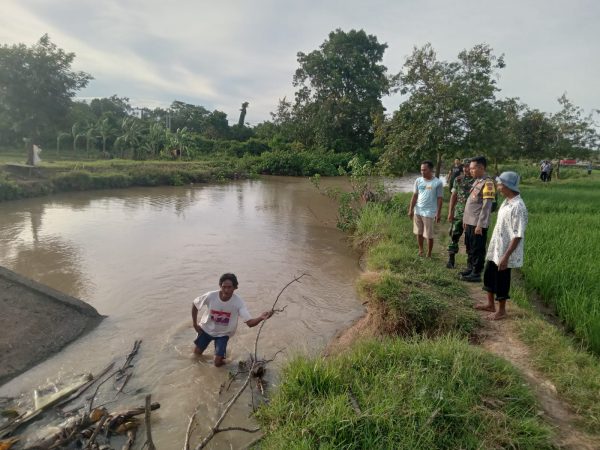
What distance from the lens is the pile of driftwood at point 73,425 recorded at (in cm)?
287

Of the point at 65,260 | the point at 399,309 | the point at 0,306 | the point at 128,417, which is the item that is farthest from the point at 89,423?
the point at 65,260

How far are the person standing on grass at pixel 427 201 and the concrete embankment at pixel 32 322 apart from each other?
4.98 m

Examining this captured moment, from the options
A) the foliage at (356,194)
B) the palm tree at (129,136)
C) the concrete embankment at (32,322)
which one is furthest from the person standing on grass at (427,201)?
the palm tree at (129,136)

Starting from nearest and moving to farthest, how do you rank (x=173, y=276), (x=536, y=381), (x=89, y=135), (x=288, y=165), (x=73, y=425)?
(x=73, y=425) → (x=536, y=381) → (x=173, y=276) → (x=89, y=135) → (x=288, y=165)

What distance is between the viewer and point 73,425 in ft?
9.88

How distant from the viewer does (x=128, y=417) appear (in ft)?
10.8

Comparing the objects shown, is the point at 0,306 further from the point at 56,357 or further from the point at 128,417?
the point at 128,417

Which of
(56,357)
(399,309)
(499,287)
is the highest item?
(499,287)

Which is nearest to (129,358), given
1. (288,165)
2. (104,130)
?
(288,165)

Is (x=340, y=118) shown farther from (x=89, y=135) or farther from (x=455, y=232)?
(x=455, y=232)

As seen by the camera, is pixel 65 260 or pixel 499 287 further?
pixel 65 260

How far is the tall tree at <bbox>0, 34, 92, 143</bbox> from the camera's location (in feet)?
57.8

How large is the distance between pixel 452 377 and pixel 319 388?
99 cm

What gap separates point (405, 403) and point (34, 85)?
67.4 feet
